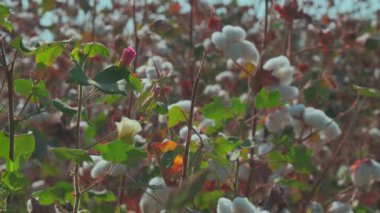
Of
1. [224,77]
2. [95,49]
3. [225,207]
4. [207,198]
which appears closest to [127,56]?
[95,49]

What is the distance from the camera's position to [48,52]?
1205mm

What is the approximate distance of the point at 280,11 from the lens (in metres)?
2.21

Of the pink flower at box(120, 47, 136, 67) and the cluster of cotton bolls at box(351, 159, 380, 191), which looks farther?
the cluster of cotton bolls at box(351, 159, 380, 191)

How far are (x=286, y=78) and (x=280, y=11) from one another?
1.24ft

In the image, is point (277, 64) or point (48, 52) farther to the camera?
point (277, 64)

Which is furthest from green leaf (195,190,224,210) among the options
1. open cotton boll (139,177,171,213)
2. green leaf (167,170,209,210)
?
green leaf (167,170,209,210)

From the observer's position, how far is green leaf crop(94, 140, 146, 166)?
3.71 feet

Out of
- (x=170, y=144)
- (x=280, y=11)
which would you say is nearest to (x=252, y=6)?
(x=280, y=11)

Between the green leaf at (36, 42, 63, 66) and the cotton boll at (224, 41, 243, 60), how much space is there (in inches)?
26.9

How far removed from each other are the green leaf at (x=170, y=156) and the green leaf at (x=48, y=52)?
0.25 meters

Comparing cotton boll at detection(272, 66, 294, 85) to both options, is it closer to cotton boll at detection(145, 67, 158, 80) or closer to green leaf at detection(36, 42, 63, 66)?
cotton boll at detection(145, 67, 158, 80)

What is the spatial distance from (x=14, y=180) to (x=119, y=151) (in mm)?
171

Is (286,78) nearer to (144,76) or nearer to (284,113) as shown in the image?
(284,113)

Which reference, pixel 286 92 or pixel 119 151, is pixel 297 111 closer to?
pixel 286 92
